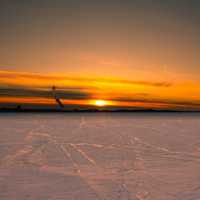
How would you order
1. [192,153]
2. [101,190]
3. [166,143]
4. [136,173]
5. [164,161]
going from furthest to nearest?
[166,143]
[192,153]
[164,161]
[136,173]
[101,190]

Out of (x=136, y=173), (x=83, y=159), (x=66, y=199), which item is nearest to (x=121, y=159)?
(x=83, y=159)

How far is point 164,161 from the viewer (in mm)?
6125

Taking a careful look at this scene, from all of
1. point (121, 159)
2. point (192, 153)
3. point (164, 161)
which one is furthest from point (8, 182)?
point (192, 153)

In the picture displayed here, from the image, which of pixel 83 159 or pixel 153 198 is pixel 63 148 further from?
pixel 153 198

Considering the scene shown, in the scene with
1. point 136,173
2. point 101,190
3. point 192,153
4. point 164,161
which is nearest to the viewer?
point 101,190

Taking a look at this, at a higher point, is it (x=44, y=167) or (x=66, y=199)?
(x=44, y=167)

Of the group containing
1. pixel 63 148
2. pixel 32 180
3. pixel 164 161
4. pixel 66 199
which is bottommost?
pixel 66 199

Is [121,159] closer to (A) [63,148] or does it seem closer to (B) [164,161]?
(B) [164,161]

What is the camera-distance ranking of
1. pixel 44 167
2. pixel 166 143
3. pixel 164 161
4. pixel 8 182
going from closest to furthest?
pixel 8 182
pixel 44 167
pixel 164 161
pixel 166 143

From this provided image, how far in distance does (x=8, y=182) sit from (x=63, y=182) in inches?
27.4

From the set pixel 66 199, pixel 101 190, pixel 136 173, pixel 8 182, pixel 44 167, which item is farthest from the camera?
pixel 44 167

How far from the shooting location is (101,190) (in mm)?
4152

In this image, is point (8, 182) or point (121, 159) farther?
point (121, 159)

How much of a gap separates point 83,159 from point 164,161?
4.67 feet
